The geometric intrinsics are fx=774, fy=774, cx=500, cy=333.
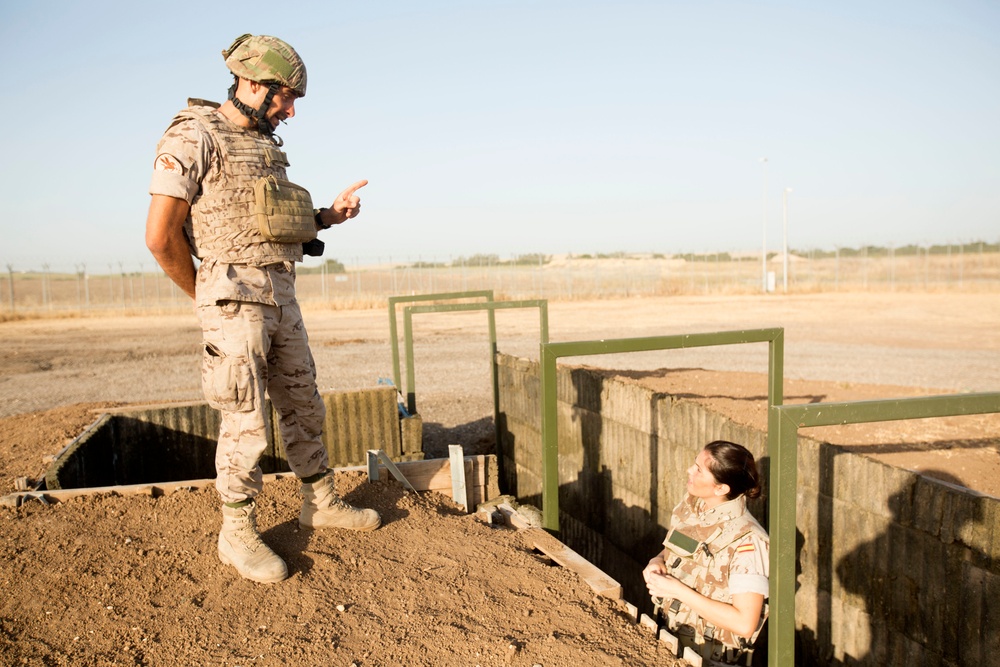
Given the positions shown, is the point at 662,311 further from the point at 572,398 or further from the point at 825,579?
the point at 825,579

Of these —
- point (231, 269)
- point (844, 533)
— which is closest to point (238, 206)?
point (231, 269)

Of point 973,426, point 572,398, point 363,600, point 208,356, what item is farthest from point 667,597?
point 973,426

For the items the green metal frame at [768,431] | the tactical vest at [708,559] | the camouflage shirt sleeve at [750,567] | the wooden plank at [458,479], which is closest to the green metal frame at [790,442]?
the green metal frame at [768,431]

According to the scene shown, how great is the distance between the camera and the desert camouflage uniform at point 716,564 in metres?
2.54

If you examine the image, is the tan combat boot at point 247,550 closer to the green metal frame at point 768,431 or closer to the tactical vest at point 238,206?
the tactical vest at point 238,206

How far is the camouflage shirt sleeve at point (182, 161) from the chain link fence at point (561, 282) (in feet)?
78.9

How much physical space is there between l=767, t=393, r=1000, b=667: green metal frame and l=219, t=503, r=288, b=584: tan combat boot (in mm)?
1634

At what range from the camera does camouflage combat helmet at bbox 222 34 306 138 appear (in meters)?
2.76

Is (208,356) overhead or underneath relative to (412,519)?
overhead

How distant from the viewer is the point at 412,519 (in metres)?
3.32

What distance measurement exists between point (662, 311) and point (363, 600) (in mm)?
21028

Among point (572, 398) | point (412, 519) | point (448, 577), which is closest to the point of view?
point (448, 577)

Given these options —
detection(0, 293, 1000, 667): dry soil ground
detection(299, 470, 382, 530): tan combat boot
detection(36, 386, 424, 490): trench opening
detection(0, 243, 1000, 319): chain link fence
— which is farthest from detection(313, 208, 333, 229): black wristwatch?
detection(0, 243, 1000, 319): chain link fence

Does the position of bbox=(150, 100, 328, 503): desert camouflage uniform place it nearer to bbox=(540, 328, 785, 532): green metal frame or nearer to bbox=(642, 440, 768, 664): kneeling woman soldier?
bbox=(540, 328, 785, 532): green metal frame
